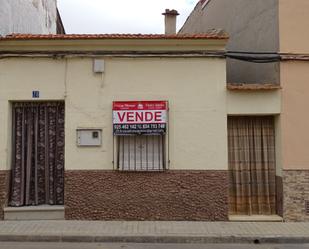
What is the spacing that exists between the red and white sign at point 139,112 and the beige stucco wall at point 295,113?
270 centimetres

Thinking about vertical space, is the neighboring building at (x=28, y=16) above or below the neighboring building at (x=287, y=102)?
above

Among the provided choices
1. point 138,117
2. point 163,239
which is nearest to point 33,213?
point 138,117

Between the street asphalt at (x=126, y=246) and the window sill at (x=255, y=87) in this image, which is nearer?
the street asphalt at (x=126, y=246)

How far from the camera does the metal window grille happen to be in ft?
38.6

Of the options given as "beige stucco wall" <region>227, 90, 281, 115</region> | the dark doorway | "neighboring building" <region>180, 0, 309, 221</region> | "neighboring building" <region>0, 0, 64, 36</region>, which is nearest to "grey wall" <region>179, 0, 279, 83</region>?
"neighboring building" <region>180, 0, 309, 221</region>

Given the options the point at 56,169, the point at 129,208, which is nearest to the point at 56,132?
the point at 56,169

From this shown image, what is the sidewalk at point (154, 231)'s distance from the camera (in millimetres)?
10055

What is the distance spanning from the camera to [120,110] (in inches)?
460

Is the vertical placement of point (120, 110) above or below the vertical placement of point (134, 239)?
above

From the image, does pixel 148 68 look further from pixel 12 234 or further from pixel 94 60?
pixel 12 234

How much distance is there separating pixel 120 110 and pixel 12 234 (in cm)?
347

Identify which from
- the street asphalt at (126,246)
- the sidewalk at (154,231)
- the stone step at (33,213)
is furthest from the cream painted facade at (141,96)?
the street asphalt at (126,246)

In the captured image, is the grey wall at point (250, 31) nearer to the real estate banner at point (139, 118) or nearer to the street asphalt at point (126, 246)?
the real estate banner at point (139, 118)

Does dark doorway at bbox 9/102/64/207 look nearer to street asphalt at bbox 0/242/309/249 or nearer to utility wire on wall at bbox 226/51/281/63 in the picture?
street asphalt at bbox 0/242/309/249
